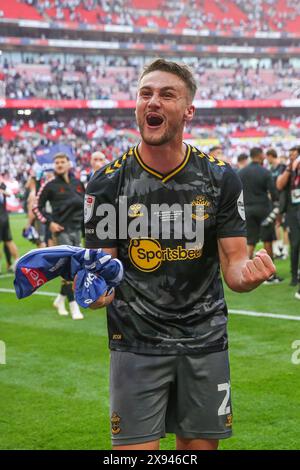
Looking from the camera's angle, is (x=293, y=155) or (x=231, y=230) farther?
(x=293, y=155)

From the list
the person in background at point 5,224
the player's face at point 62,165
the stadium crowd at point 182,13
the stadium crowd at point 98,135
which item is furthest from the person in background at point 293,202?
the stadium crowd at point 182,13

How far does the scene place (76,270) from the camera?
282 cm

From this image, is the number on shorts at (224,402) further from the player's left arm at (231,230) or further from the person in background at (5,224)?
the person in background at (5,224)

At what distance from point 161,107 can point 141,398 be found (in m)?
1.18

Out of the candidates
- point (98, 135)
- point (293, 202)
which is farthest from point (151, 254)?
point (98, 135)

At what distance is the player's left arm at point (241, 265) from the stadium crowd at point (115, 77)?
4380cm

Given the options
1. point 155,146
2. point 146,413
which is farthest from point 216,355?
point 155,146

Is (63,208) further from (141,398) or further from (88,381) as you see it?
(141,398)

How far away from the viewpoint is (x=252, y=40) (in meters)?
61.2

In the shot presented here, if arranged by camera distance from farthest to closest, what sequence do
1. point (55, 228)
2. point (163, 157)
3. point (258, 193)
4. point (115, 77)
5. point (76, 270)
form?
point (115, 77), point (258, 193), point (55, 228), point (163, 157), point (76, 270)

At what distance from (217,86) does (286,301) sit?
155 ft

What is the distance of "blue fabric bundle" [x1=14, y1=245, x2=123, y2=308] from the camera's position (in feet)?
9.14

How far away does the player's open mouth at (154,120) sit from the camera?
9.98 feet
